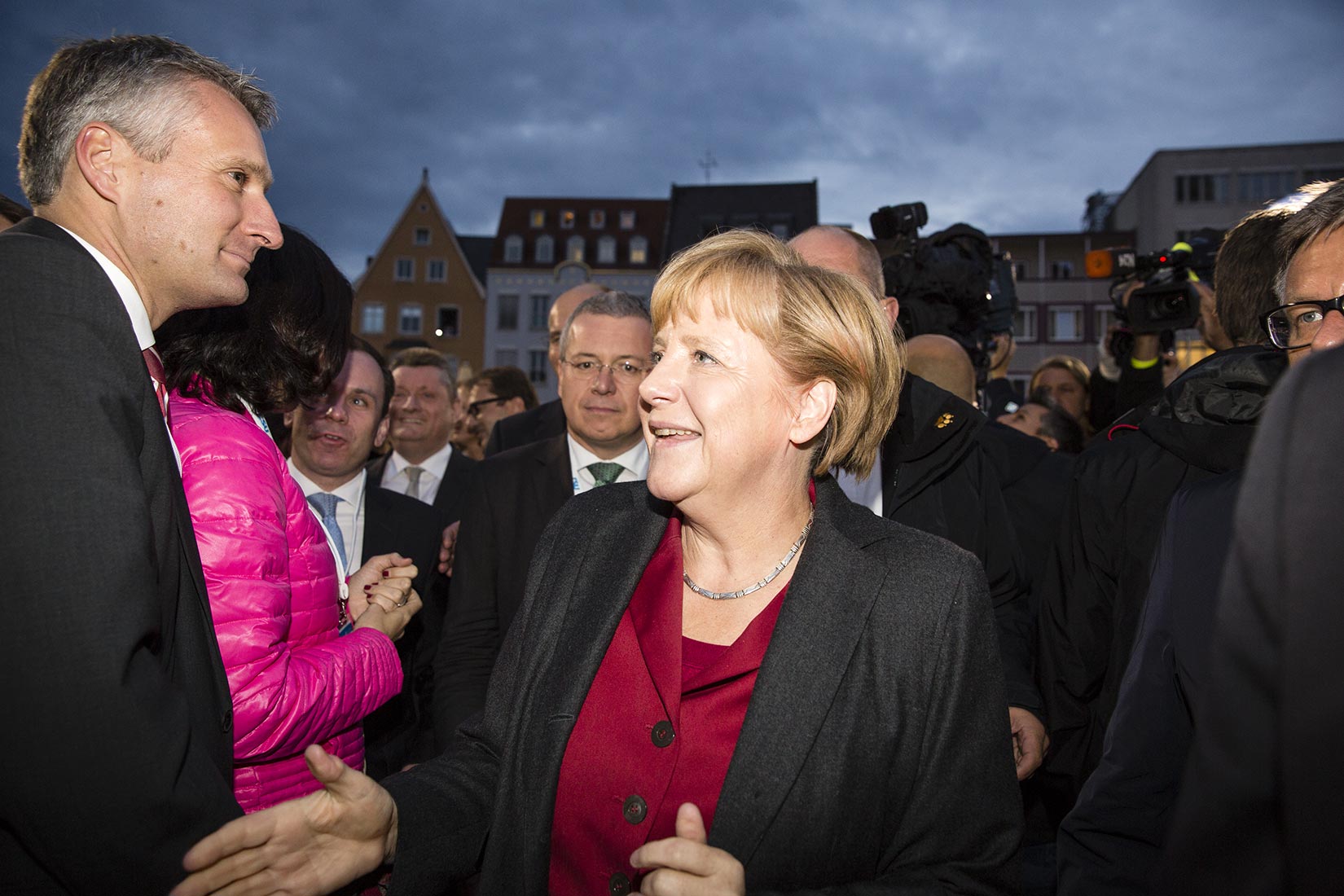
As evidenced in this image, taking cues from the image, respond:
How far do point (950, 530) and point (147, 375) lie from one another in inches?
102

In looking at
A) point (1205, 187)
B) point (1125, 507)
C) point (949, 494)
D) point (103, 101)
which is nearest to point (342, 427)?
point (103, 101)

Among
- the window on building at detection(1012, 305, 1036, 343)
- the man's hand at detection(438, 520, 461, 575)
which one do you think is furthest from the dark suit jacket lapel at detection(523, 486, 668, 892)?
the window on building at detection(1012, 305, 1036, 343)

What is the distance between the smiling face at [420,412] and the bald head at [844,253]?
3614 millimetres

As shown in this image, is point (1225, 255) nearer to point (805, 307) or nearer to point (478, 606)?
point (805, 307)

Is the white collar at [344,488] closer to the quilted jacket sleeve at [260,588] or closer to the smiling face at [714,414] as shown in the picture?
the quilted jacket sleeve at [260,588]

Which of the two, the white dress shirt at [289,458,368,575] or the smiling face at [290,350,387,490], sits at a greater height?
the smiling face at [290,350,387,490]

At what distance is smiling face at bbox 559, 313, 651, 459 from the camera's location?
4.01m

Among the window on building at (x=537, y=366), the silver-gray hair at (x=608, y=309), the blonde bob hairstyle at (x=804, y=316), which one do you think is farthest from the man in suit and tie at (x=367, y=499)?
the window on building at (x=537, y=366)

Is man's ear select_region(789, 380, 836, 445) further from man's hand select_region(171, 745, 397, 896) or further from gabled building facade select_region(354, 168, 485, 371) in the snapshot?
gabled building facade select_region(354, 168, 485, 371)

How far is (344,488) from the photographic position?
4199mm

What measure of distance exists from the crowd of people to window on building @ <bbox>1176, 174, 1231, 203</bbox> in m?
45.4

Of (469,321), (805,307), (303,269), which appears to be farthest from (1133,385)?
(469,321)

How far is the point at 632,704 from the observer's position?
6.68 ft

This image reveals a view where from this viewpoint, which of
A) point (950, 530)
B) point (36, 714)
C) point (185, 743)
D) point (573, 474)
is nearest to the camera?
point (36, 714)
